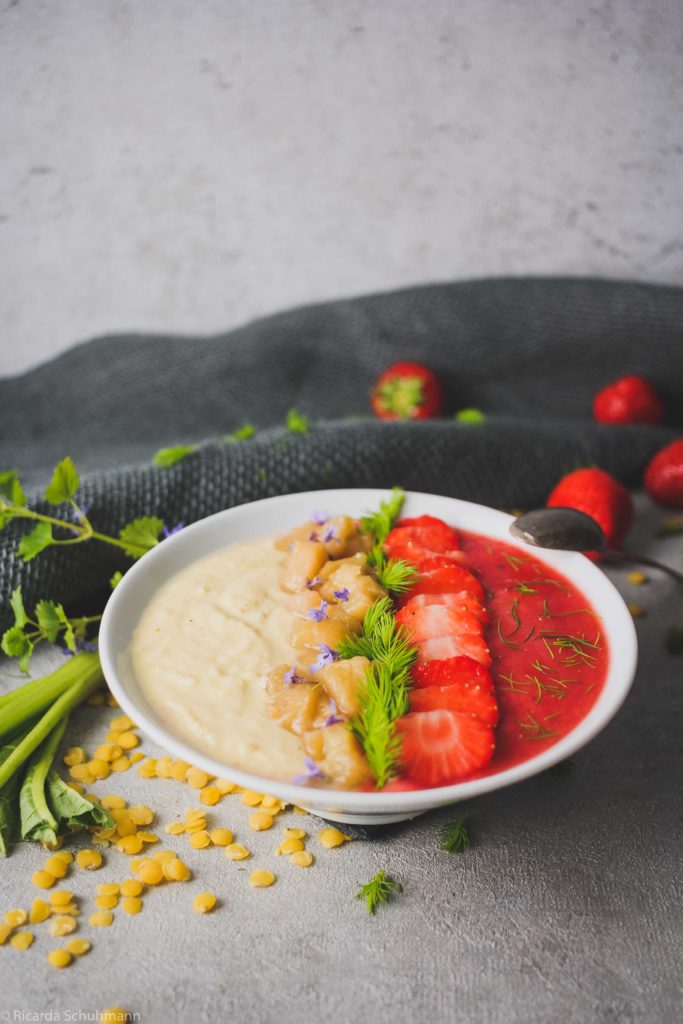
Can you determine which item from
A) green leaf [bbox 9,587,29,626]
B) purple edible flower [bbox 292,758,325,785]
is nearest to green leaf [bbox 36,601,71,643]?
green leaf [bbox 9,587,29,626]

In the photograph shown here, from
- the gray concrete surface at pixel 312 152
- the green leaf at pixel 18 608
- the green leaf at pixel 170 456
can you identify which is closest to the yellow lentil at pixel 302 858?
the green leaf at pixel 18 608

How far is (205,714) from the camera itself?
2.08 metres

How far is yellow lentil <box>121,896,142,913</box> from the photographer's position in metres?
2.12

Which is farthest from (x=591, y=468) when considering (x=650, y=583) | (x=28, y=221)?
(x=28, y=221)

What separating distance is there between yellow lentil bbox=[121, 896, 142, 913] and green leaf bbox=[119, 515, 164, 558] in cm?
114

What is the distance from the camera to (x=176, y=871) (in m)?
2.21

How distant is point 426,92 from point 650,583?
2336mm

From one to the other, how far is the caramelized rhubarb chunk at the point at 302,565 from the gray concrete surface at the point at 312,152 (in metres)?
2.23

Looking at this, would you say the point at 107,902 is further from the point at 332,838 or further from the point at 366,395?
the point at 366,395

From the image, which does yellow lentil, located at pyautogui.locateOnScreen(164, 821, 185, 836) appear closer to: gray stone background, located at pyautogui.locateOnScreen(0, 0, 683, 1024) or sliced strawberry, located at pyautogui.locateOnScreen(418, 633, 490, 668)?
gray stone background, located at pyautogui.locateOnScreen(0, 0, 683, 1024)

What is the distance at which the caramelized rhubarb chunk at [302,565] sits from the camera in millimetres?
2514

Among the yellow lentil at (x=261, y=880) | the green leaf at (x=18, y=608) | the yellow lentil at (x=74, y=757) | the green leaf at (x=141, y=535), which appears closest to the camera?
the yellow lentil at (x=261, y=880)

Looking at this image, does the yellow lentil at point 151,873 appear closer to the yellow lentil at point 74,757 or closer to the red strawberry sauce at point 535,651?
the yellow lentil at point 74,757

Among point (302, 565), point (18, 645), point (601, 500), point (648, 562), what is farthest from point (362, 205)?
point (18, 645)
